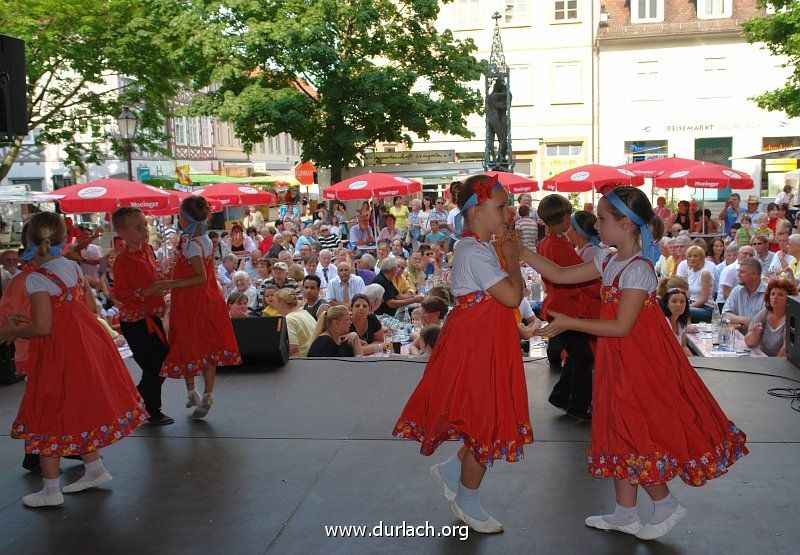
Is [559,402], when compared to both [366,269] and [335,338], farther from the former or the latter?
[366,269]

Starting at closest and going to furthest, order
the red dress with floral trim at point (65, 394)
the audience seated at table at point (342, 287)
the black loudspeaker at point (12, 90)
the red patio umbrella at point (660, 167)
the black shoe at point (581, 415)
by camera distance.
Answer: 1. the red dress with floral trim at point (65, 394)
2. the black loudspeaker at point (12, 90)
3. the black shoe at point (581, 415)
4. the audience seated at table at point (342, 287)
5. the red patio umbrella at point (660, 167)

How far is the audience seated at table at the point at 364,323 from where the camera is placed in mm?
8414

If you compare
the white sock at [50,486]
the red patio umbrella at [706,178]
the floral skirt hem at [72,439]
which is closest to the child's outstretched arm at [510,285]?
the floral skirt hem at [72,439]

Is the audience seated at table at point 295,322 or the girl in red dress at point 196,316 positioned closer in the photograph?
the girl in red dress at point 196,316

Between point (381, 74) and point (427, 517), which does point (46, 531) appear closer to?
point (427, 517)

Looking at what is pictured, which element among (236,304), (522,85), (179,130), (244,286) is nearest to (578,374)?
(236,304)

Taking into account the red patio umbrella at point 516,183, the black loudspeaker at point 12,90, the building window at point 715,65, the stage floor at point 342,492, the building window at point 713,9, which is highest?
the building window at point 713,9

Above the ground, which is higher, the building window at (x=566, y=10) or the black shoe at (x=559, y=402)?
the building window at (x=566, y=10)

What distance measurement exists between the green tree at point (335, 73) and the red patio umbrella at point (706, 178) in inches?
401

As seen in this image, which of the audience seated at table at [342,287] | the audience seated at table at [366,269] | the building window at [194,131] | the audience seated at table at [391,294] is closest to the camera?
the audience seated at table at [342,287]

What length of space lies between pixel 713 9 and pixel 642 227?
3220 centimetres

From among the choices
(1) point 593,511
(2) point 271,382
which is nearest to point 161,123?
(2) point 271,382

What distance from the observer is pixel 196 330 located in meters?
5.81

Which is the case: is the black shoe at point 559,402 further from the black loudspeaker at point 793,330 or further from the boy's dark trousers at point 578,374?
the black loudspeaker at point 793,330
